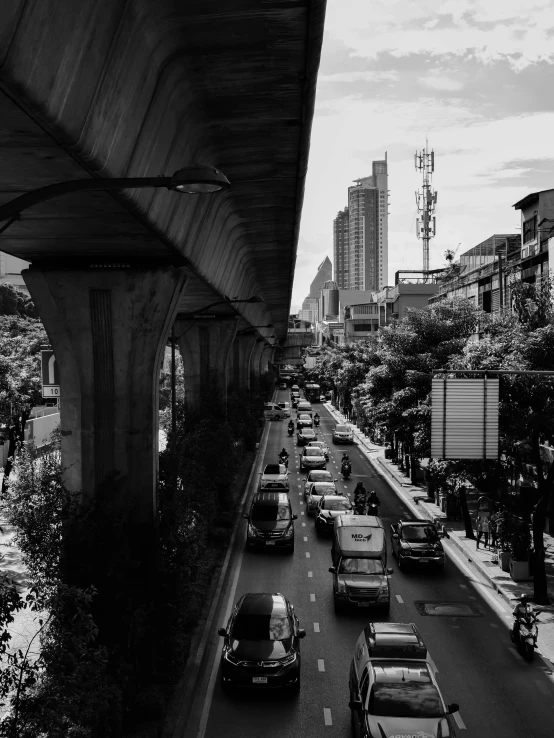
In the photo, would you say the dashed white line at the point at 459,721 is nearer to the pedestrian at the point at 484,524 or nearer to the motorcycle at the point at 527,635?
the motorcycle at the point at 527,635

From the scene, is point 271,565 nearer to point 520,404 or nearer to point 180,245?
point 520,404

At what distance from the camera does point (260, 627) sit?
17.0m

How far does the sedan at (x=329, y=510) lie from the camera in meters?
32.0

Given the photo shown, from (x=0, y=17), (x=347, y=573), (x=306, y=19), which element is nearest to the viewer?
(x=0, y=17)

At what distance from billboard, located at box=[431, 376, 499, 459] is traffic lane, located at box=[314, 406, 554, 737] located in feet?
14.3

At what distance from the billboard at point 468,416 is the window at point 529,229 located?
27.3 m

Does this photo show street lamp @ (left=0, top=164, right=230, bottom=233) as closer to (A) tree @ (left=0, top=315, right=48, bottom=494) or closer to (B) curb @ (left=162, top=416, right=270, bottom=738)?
(B) curb @ (left=162, top=416, right=270, bottom=738)

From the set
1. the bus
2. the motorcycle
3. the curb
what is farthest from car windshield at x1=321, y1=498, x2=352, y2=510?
the bus

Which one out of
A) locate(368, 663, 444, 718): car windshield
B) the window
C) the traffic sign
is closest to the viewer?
locate(368, 663, 444, 718): car windshield

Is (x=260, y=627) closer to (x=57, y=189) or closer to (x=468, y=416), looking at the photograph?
(x=468, y=416)

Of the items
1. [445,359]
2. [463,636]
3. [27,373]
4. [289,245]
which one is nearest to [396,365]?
[445,359]

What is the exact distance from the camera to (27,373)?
1409 inches

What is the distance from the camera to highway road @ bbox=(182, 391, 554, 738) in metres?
15.0

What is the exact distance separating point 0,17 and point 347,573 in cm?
1847
